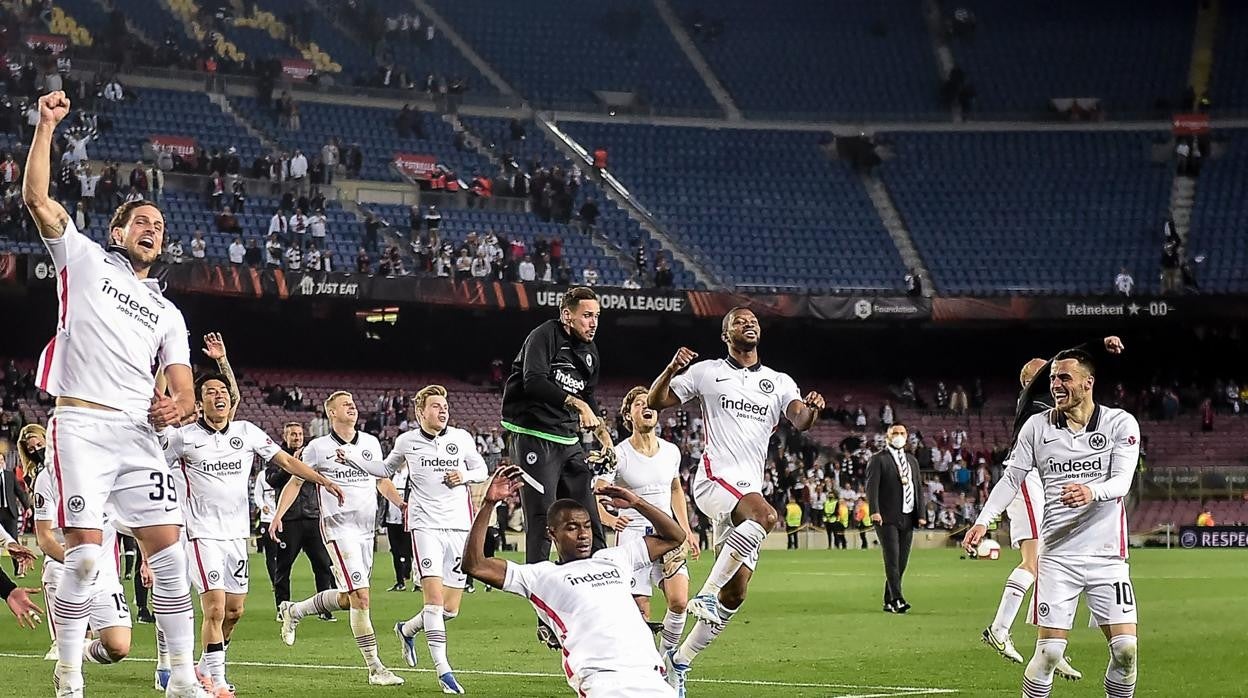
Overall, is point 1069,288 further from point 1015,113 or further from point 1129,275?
point 1015,113

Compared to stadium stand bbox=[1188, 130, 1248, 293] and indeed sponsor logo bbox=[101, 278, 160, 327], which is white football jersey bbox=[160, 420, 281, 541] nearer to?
indeed sponsor logo bbox=[101, 278, 160, 327]

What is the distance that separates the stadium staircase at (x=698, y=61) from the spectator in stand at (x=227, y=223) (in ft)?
64.0

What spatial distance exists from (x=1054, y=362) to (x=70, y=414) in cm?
613

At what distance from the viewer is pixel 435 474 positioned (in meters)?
15.5

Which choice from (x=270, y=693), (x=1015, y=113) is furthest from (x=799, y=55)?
(x=270, y=693)

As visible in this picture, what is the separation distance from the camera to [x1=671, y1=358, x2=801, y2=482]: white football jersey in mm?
12641

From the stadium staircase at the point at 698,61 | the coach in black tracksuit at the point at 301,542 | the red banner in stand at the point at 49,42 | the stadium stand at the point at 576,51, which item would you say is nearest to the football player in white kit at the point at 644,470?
the coach in black tracksuit at the point at 301,542

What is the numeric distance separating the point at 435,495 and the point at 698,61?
45931mm

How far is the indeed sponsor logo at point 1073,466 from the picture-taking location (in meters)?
10.7

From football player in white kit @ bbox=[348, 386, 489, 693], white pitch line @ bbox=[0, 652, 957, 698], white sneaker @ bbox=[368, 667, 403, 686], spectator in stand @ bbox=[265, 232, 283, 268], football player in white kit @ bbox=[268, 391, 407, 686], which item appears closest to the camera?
white pitch line @ bbox=[0, 652, 957, 698]

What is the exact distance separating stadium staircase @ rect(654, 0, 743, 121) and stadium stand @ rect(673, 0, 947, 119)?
10.2 inches

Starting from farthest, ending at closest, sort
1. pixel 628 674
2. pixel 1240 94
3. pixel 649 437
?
pixel 1240 94, pixel 649 437, pixel 628 674

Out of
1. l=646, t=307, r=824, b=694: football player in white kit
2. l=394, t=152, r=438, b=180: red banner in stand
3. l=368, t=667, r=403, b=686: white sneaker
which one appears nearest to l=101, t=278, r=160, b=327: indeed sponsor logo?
l=646, t=307, r=824, b=694: football player in white kit

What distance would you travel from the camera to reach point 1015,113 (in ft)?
190
